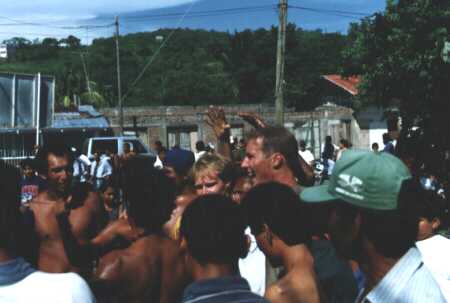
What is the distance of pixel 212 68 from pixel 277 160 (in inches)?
2957

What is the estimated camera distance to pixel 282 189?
11.2 ft

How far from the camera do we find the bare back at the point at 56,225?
5.31m

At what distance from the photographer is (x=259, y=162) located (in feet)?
15.8

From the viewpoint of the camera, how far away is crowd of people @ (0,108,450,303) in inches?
104

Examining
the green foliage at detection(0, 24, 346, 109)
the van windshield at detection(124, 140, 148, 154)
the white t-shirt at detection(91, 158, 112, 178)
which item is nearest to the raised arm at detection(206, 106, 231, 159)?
the white t-shirt at detection(91, 158, 112, 178)

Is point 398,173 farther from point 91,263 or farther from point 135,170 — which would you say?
point 91,263

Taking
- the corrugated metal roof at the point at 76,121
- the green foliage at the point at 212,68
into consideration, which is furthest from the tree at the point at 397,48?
the green foliage at the point at 212,68

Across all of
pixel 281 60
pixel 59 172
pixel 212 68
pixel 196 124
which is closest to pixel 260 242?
pixel 59 172

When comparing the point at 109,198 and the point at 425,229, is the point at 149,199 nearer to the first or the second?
the point at 425,229

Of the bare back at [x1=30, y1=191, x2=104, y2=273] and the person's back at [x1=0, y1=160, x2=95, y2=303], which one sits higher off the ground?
the person's back at [x1=0, y1=160, x2=95, y2=303]

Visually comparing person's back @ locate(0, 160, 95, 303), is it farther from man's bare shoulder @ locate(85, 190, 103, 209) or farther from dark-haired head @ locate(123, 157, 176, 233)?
man's bare shoulder @ locate(85, 190, 103, 209)

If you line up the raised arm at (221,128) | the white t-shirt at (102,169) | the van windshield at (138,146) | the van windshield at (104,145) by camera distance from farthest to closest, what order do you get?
the van windshield at (104,145)
the van windshield at (138,146)
the white t-shirt at (102,169)
the raised arm at (221,128)

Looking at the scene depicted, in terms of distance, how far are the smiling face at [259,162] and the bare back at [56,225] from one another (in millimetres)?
1401

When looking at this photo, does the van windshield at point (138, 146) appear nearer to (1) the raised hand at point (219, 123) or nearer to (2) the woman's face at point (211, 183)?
(1) the raised hand at point (219, 123)
